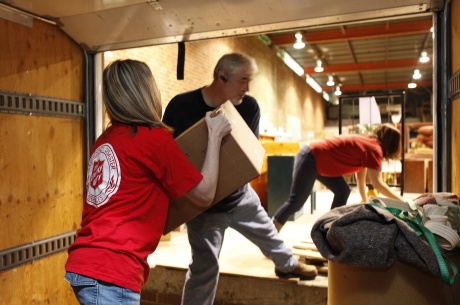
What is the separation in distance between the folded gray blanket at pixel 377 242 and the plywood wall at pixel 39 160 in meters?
1.60

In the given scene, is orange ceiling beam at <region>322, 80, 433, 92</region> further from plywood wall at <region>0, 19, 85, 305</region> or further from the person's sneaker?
plywood wall at <region>0, 19, 85, 305</region>

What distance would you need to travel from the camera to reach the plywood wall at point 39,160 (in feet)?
6.78

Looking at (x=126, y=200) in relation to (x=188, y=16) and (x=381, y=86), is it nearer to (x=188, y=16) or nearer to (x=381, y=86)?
(x=188, y=16)

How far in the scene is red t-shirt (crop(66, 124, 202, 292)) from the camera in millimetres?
1255

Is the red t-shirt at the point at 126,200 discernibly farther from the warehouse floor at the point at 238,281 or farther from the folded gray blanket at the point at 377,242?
the warehouse floor at the point at 238,281

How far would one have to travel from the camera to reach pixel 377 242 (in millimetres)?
1321

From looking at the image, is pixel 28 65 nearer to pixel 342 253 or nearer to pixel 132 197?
pixel 132 197

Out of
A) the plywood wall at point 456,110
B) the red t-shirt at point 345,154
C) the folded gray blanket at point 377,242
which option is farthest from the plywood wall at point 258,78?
the folded gray blanket at point 377,242

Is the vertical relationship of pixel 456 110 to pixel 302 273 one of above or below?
above

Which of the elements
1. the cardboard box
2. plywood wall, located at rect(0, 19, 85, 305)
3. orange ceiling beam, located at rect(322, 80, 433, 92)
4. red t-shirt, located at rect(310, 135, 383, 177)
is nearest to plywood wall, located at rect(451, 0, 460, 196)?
the cardboard box

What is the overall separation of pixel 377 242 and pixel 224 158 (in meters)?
0.64

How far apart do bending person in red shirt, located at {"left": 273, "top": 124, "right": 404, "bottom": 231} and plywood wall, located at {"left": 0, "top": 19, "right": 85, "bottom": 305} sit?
1611 millimetres

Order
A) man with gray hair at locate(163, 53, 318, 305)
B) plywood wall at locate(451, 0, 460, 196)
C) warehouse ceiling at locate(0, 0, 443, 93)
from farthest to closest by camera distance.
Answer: man with gray hair at locate(163, 53, 318, 305), warehouse ceiling at locate(0, 0, 443, 93), plywood wall at locate(451, 0, 460, 196)

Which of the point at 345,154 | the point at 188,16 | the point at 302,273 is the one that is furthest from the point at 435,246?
the point at 345,154
